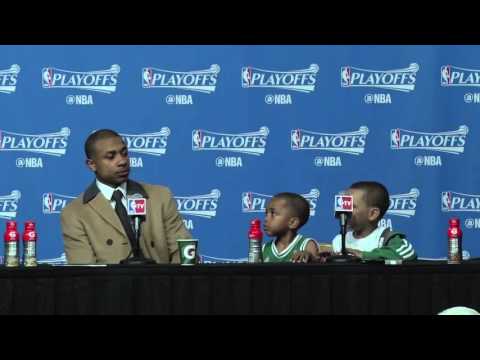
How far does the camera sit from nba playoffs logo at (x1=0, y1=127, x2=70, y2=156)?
800cm

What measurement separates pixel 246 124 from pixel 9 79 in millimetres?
1736

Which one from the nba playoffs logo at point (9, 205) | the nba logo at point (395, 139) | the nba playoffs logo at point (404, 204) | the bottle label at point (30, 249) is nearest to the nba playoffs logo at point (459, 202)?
the nba playoffs logo at point (404, 204)

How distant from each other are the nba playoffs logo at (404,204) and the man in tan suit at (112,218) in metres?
2.38

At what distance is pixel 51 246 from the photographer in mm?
7910

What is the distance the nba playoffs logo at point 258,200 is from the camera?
796cm

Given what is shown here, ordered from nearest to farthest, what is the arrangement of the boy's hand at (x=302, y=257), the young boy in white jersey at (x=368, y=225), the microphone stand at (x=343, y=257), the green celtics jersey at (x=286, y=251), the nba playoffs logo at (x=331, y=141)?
1. the microphone stand at (x=343, y=257)
2. the boy's hand at (x=302, y=257)
3. the young boy in white jersey at (x=368, y=225)
4. the green celtics jersey at (x=286, y=251)
5. the nba playoffs logo at (x=331, y=141)

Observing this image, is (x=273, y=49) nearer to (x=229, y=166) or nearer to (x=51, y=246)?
(x=229, y=166)

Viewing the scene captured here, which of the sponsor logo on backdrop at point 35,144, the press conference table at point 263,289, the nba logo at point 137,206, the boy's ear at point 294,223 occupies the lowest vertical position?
the press conference table at point 263,289

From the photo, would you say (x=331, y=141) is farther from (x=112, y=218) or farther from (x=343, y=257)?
(x=343, y=257)

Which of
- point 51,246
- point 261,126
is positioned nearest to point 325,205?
point 261,126

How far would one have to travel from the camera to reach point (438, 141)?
7996 mm

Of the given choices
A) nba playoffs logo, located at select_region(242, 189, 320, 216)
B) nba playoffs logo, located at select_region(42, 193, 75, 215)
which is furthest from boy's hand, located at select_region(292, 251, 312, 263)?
nba playoffs logo, located at select_region(42, 193, 75, 215)

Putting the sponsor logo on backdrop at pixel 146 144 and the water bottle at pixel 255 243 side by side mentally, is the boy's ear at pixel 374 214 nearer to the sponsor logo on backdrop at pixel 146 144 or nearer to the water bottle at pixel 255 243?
the water bottle at pixel 255 243

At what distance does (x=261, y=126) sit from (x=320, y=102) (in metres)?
0.46
